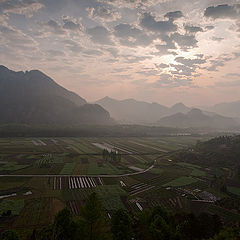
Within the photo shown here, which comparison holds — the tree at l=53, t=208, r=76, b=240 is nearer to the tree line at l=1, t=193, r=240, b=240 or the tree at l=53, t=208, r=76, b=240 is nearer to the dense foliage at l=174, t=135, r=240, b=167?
the tree line at l=1, t=193, r=240, b=240

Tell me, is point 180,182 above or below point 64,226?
below

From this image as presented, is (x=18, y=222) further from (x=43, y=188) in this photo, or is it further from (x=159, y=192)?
(x=159, y=192)

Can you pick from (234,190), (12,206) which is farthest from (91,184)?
(234,190)

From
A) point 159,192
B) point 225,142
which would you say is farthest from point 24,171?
point 225,142

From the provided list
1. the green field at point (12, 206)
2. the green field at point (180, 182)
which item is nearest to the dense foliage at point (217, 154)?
the green field at point (180, 182)

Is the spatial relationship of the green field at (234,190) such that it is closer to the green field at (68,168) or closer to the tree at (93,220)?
the tree at (93,220)

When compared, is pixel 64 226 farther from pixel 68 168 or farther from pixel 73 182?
pixel 68 168
